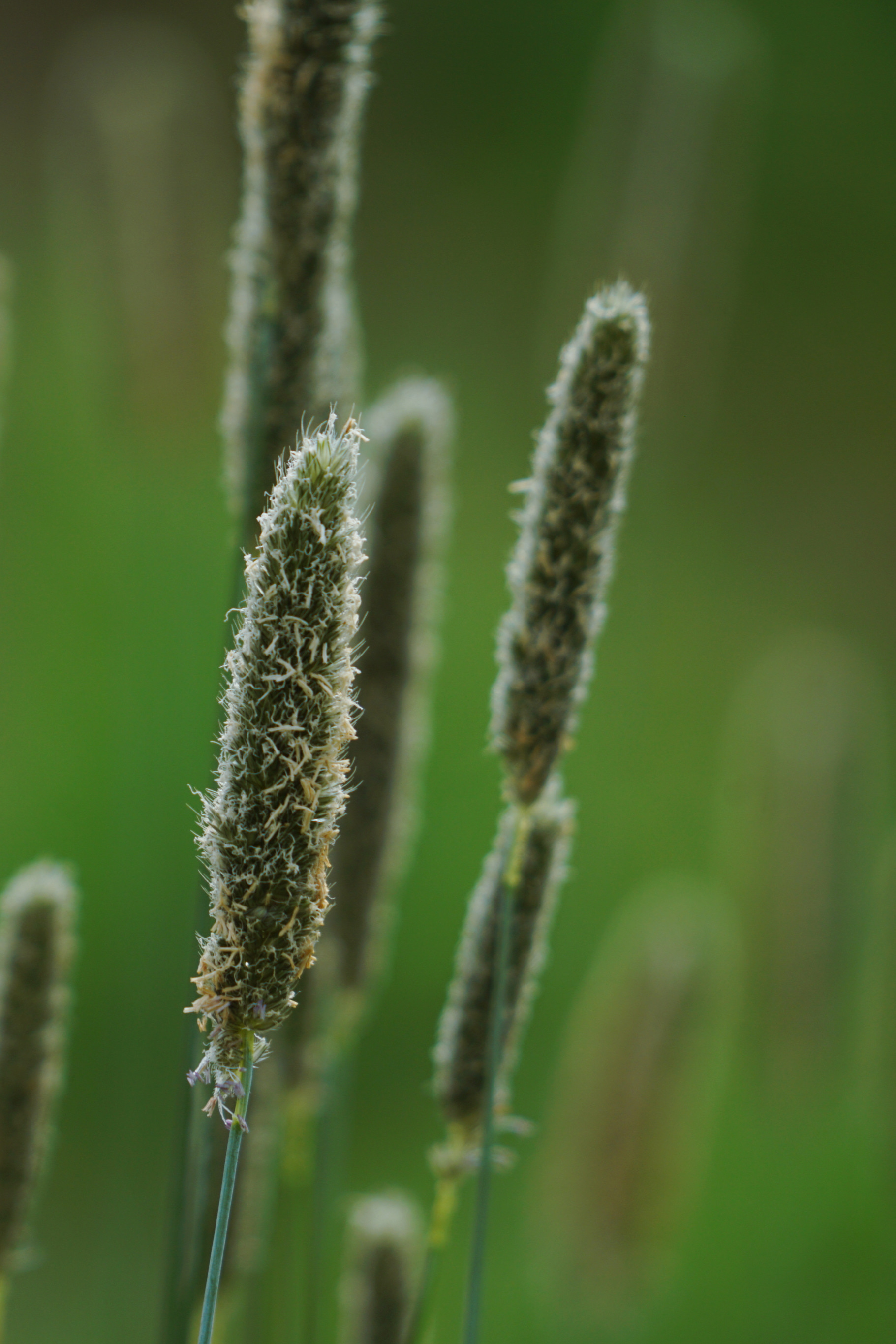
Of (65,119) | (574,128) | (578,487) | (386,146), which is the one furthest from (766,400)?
(578,487)

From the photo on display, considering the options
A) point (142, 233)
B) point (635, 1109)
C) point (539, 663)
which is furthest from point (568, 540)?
point (142, 233)

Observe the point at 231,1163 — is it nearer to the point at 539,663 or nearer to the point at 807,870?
the point at 539,663

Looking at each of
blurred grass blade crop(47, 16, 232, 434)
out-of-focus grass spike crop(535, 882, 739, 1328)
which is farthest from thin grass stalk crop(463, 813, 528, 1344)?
blurred grass blade crop(47, 16, 232, 434)

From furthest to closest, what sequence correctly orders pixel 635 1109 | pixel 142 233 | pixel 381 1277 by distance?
pixel 142 233 < pixel 635 1109 < pixel 381 1277

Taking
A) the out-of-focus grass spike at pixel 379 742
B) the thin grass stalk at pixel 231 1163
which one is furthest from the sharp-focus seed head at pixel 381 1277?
the thin grass stalk at pixel 231 1163

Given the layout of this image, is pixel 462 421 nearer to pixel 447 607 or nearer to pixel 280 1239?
pixel 447 607

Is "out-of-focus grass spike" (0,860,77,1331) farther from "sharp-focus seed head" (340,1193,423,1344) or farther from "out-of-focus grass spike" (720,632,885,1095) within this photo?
"out-of-focus grass spike" (720,632,885,1095)
